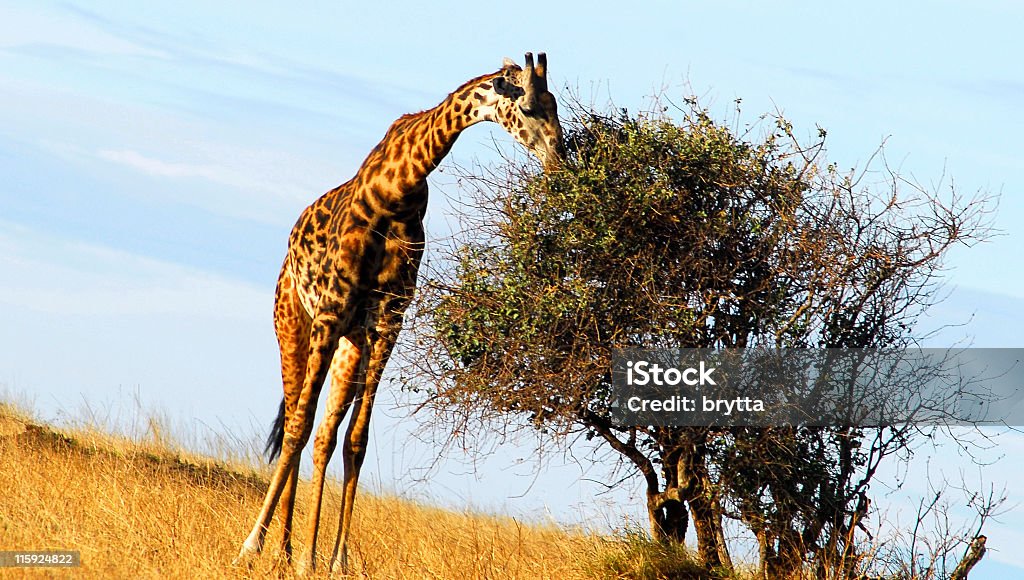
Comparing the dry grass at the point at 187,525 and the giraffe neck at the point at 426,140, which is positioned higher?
the giraffe neck at the point at 426,140

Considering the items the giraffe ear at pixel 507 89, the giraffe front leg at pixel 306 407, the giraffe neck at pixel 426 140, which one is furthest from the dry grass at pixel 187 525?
the giraffe ear at pixel 507 89

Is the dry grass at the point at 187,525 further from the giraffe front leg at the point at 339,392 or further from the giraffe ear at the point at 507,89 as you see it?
the giraffe ear at the point at 507,89

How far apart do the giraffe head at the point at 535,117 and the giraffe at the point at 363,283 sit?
0.06 metres

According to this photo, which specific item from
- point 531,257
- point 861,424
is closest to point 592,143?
point 531,257

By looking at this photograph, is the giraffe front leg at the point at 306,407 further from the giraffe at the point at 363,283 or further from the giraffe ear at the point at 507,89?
the giraffe ear at the point at 507,89

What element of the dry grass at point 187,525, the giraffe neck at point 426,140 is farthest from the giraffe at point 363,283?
the dry grass at point 187,525

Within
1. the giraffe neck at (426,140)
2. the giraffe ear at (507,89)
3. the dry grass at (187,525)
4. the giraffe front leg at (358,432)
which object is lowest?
the dry grass at (187,525)

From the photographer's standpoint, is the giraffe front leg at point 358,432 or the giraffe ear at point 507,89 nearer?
the giraffe ear at point 507,89

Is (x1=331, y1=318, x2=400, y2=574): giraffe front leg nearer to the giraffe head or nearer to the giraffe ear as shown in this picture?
the giraffe head

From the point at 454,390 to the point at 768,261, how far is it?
123 inches

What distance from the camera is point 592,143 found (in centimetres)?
1017

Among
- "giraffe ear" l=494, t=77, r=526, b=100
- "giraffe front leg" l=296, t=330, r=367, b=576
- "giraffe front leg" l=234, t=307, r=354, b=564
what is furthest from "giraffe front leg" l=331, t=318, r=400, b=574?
"giraffe ear" l=494, t=77, r=526, b=100

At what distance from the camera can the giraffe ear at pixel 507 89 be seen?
1012 cm

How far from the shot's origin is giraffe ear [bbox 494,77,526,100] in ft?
33.2
